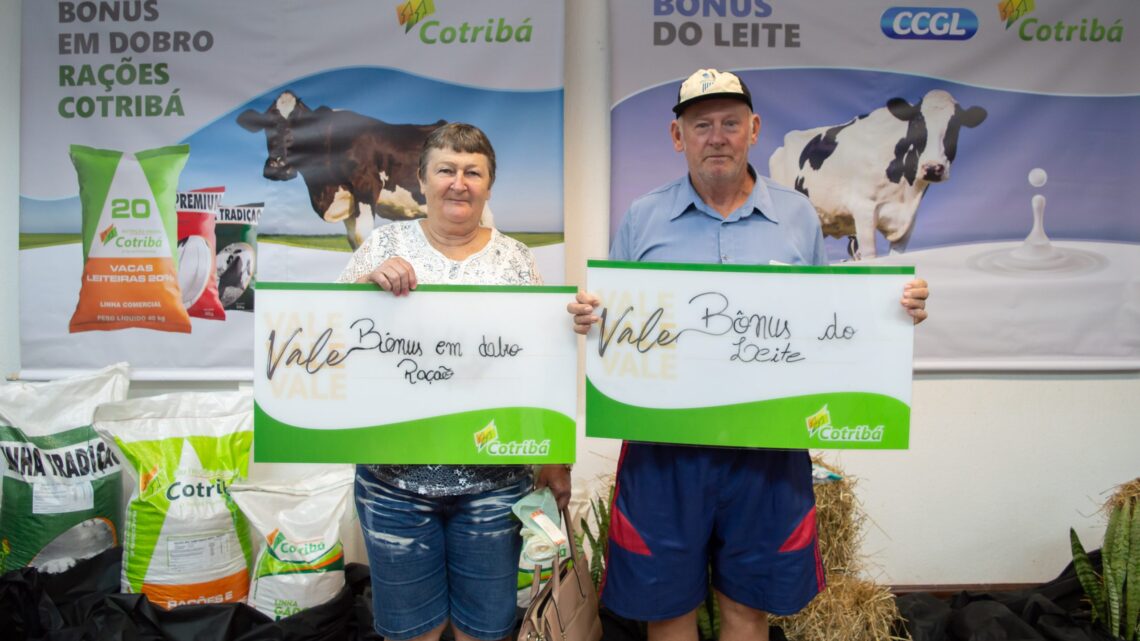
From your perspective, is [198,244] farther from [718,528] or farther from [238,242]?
[718,528]

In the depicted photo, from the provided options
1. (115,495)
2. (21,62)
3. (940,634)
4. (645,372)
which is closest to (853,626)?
(940,634)

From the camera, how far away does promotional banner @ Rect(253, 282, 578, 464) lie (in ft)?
4.64

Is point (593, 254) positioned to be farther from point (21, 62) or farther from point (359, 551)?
point (21, 62)

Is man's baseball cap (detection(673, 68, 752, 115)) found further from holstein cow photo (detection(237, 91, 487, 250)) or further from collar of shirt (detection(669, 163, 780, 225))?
holstein cow photo (detection(237, 91, 487, 250))

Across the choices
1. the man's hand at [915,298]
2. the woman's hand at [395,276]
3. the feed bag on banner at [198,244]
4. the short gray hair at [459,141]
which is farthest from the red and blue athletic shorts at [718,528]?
the feed bag on banner at [198,244]

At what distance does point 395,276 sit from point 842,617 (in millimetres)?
1692

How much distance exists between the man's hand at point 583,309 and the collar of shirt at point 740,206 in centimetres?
28

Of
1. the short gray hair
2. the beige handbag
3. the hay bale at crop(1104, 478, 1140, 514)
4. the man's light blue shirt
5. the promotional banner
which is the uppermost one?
the short gray hair

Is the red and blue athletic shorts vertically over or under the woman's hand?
under

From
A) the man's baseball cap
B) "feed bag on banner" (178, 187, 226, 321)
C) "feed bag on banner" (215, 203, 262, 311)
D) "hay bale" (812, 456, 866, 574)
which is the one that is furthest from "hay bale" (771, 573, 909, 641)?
"feed bag on banner" (178, 187, 226, 321)

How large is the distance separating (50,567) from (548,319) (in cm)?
216

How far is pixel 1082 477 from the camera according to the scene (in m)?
2.68

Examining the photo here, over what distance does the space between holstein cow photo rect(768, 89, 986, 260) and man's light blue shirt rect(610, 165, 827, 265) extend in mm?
1040

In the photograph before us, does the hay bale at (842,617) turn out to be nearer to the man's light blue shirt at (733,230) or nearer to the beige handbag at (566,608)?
the beige handbag at (566,608)
